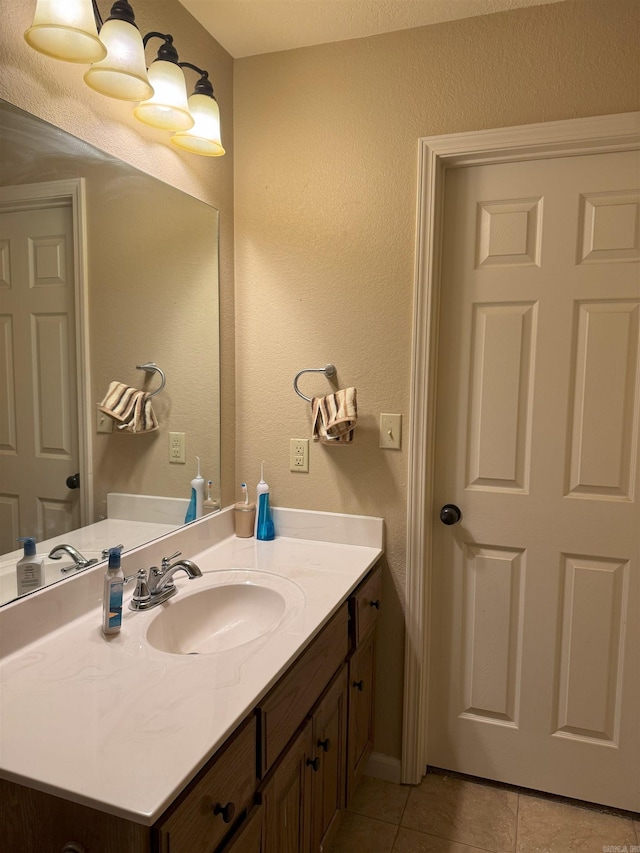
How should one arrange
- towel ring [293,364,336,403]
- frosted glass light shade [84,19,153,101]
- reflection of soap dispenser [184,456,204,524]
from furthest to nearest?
towel ring [293,364,336,403]
reflection of soap dispenser [184,456,204,524]
frosted glass light shade [84,19,153,101]

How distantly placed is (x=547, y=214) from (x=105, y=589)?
5.41 feet

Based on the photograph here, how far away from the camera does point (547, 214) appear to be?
5.80 ft

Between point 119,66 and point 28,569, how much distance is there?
44.1 inches

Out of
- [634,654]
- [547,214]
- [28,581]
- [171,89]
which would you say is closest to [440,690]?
[634,654]

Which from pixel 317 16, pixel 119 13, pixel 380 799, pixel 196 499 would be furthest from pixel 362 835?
pixel 317 16

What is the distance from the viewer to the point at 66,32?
114 cm

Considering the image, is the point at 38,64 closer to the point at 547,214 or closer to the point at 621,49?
the point at 547,214

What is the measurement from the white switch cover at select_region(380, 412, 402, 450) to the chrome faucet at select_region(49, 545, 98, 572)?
984 millimetres

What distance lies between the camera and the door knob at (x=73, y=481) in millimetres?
1333

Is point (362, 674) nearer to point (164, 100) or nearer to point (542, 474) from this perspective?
point (542, 474)

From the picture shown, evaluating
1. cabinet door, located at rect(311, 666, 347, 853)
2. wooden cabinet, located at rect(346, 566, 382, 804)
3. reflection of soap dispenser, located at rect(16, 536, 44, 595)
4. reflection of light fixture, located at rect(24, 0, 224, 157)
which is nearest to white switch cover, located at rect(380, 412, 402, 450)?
wooden cabinet, located at rect(346, 566, 382, 804)

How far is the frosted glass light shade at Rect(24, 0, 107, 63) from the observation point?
1.10 metres

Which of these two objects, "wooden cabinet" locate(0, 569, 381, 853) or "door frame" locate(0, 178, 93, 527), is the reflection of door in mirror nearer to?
"door frame" locate(0, 178, 93, 527)

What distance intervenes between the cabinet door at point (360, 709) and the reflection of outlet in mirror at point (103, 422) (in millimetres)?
963
